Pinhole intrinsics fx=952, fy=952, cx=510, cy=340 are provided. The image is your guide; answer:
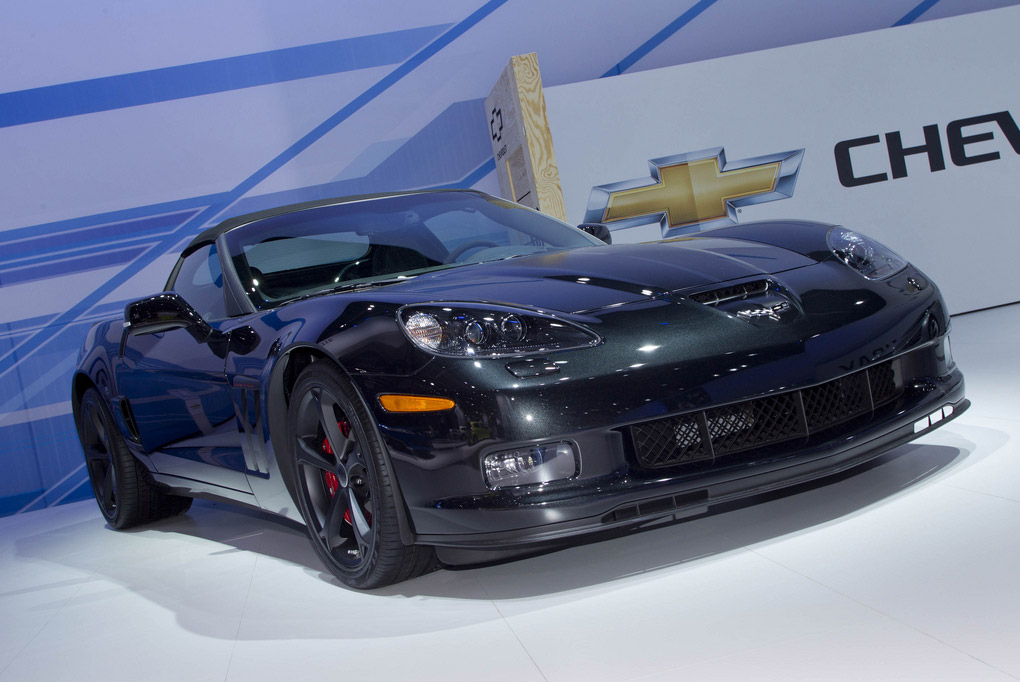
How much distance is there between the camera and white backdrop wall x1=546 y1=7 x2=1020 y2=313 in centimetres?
632

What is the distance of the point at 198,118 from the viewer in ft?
21.4

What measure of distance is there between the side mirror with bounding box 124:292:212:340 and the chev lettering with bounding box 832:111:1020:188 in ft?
16.2

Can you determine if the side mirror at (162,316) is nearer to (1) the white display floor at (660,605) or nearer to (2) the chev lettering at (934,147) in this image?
(1) the white display floor at (660,605)

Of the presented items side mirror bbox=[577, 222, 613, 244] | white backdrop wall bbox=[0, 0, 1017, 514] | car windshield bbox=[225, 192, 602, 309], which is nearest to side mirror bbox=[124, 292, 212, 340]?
car windshield bbox=[225, 192, 602, 309]

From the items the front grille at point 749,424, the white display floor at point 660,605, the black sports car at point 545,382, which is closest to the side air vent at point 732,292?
the black sports car at point 545,382

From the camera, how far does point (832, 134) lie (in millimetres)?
6508

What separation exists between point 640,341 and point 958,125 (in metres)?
5.56

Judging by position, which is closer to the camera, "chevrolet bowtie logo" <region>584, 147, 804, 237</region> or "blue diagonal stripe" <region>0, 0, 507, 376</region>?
"blue diagonal stripe" <region>0, 0, 507, 376</region>

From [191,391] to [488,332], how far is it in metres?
1.35

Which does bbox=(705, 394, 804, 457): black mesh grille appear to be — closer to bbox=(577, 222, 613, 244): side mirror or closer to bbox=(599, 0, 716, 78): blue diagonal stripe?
bbox=(577, 222, 613, 244): side mirror

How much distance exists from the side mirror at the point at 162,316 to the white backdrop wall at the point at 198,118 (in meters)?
3.38

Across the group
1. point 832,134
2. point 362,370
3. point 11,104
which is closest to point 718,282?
point 362,370

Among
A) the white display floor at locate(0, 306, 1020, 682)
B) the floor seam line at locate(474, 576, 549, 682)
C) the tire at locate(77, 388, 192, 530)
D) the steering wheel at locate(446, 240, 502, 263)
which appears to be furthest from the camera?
the tire at locate(77, 388, 192, 530)

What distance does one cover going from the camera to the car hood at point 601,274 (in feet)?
7.46
